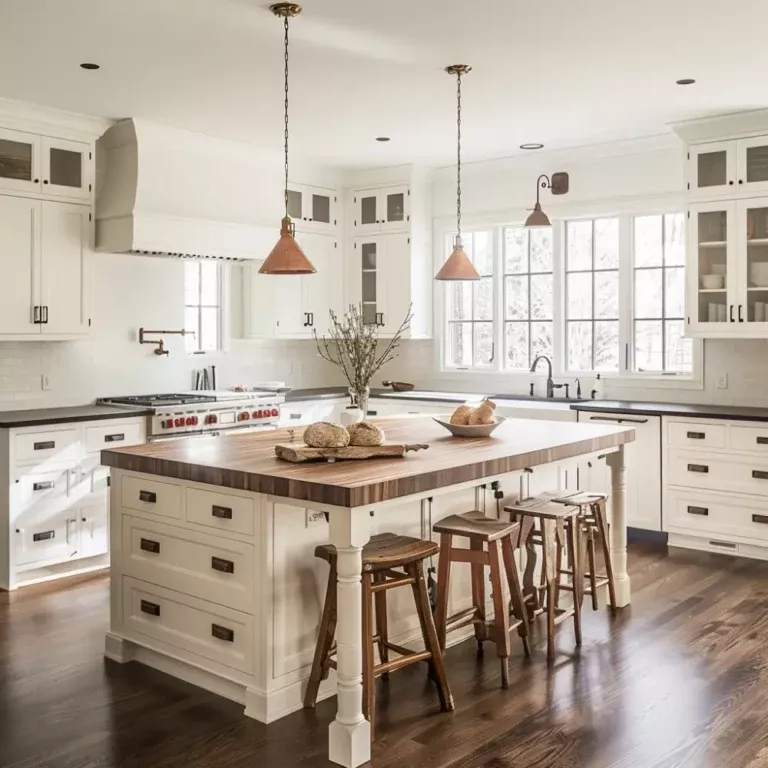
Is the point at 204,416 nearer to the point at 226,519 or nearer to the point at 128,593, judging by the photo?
the point at 128,593

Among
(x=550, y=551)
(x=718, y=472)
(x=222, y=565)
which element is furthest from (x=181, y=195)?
(x=718, y=472)

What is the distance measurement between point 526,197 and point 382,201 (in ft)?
4.07

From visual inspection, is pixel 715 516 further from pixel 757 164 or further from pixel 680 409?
pixel 757 164

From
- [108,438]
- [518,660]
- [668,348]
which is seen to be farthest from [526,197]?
[518,660]

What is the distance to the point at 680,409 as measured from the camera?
5895 mm

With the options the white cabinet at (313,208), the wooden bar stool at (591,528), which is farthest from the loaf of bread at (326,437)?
the white cabinet at (313,208)

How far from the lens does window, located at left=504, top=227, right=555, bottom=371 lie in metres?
7.24

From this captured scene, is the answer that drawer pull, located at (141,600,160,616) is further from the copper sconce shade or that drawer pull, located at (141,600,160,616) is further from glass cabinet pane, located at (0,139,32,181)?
glass cabinet pane, located at (0,139,32,181)

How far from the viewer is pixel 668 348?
21.6ft

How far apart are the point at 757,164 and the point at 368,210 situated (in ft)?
10.6

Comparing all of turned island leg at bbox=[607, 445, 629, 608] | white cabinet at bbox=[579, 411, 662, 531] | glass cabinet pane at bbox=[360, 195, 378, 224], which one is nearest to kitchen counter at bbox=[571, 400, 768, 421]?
white cabinet at bbox=[579, 411, 662, 531]

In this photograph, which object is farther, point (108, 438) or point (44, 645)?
point (108, 438)

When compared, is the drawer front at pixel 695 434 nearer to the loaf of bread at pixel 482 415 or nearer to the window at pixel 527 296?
the window at pixel 527 296

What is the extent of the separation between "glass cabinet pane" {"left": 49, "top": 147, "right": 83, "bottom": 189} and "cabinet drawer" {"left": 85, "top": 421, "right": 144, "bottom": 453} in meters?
1.63
